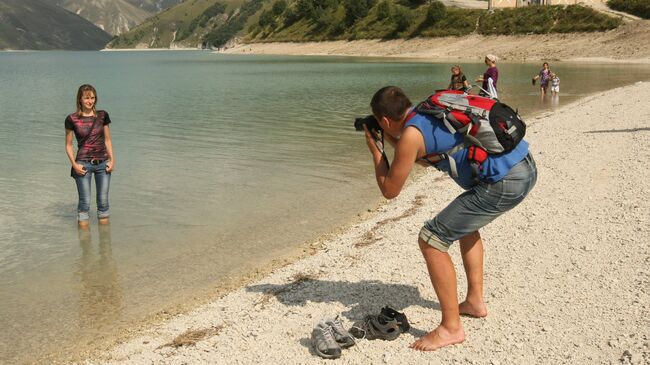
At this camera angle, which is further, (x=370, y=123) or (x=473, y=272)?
(x=473, y=272)

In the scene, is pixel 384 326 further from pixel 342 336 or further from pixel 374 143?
pixel 374 143

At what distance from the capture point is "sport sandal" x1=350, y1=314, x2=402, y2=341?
6.12m

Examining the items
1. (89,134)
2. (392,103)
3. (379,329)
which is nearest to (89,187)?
(89,134)

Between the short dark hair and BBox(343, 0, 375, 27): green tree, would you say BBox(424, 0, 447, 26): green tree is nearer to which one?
BBox(343, 0, 375, 27): green tree

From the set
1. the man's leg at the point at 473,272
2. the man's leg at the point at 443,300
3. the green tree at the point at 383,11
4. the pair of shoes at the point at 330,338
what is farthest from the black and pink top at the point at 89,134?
the green tree at the point at 383,11

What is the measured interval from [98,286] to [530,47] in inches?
3706

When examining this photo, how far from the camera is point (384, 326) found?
614cm

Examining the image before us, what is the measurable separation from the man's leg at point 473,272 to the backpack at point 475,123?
3.91ft

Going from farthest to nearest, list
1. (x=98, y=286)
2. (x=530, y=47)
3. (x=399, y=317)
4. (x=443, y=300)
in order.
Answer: (x=530, y=47) → (x=98, y=286) → (x=399, y=317) → (x=443, y=300)

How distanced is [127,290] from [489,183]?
18.5 feet

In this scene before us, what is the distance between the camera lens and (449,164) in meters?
5.30

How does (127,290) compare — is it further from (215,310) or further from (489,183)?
(489,183)

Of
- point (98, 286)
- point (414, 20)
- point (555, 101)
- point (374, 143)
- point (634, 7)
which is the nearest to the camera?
point (374, 143)

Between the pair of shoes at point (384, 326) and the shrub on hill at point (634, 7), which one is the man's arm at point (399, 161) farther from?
the shrub on hill at point (634, 7)
